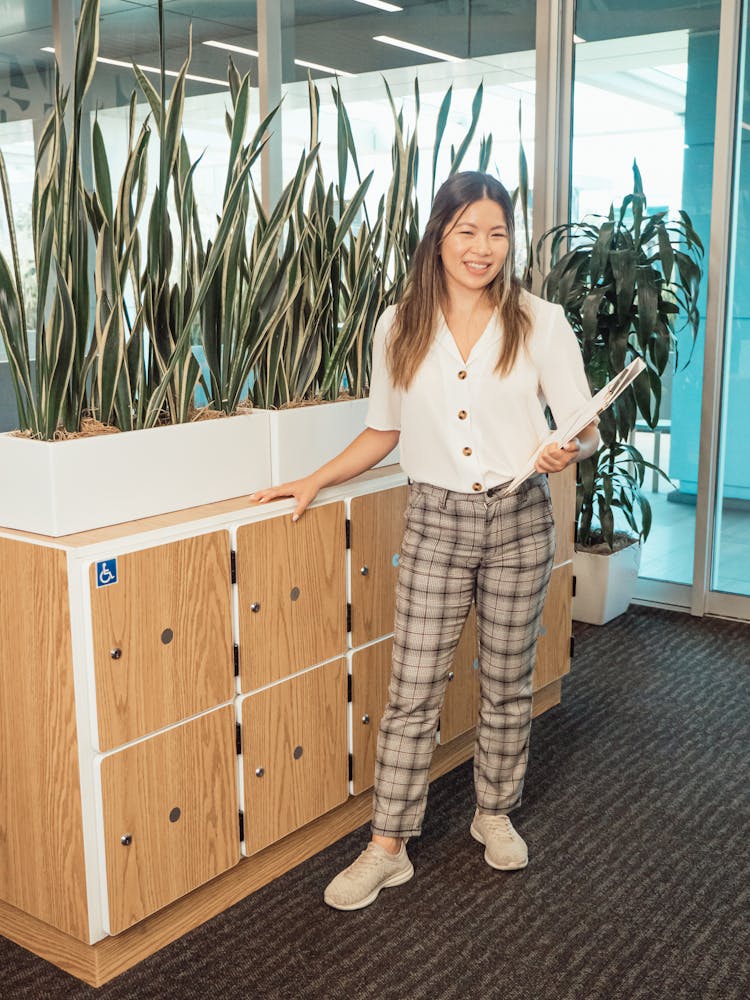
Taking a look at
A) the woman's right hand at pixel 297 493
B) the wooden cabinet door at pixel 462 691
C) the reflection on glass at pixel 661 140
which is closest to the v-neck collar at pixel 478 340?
the woman's right hand at pixel 297 493

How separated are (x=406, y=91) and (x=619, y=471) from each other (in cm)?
193

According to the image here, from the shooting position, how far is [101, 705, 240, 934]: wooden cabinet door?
1.90m

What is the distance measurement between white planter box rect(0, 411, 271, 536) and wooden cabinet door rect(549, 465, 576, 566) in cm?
114

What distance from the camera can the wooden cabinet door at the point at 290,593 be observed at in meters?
2.15

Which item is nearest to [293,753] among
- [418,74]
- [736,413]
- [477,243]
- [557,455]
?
[557,455]

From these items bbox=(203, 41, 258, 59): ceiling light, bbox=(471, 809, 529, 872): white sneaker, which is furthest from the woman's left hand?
bbox=(203, 41, 258, 59): ceiling light

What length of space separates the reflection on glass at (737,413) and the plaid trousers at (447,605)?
2.19 metres

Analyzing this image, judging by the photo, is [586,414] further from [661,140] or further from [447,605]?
[661,140]

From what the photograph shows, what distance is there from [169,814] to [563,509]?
1.66 metres

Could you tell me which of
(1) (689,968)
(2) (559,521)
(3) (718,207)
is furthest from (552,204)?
(1) (689,968)

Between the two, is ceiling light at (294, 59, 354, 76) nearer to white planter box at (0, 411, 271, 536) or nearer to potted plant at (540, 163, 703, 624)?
potted plant at (540, 163, 703, 624)

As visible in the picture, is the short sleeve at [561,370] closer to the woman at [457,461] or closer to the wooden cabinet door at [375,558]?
the woman at [457,461]

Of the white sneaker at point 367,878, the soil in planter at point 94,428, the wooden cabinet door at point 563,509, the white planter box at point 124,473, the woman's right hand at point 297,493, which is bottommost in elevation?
the white sneaker at point 367,878

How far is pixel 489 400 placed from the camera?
210 centimetres
